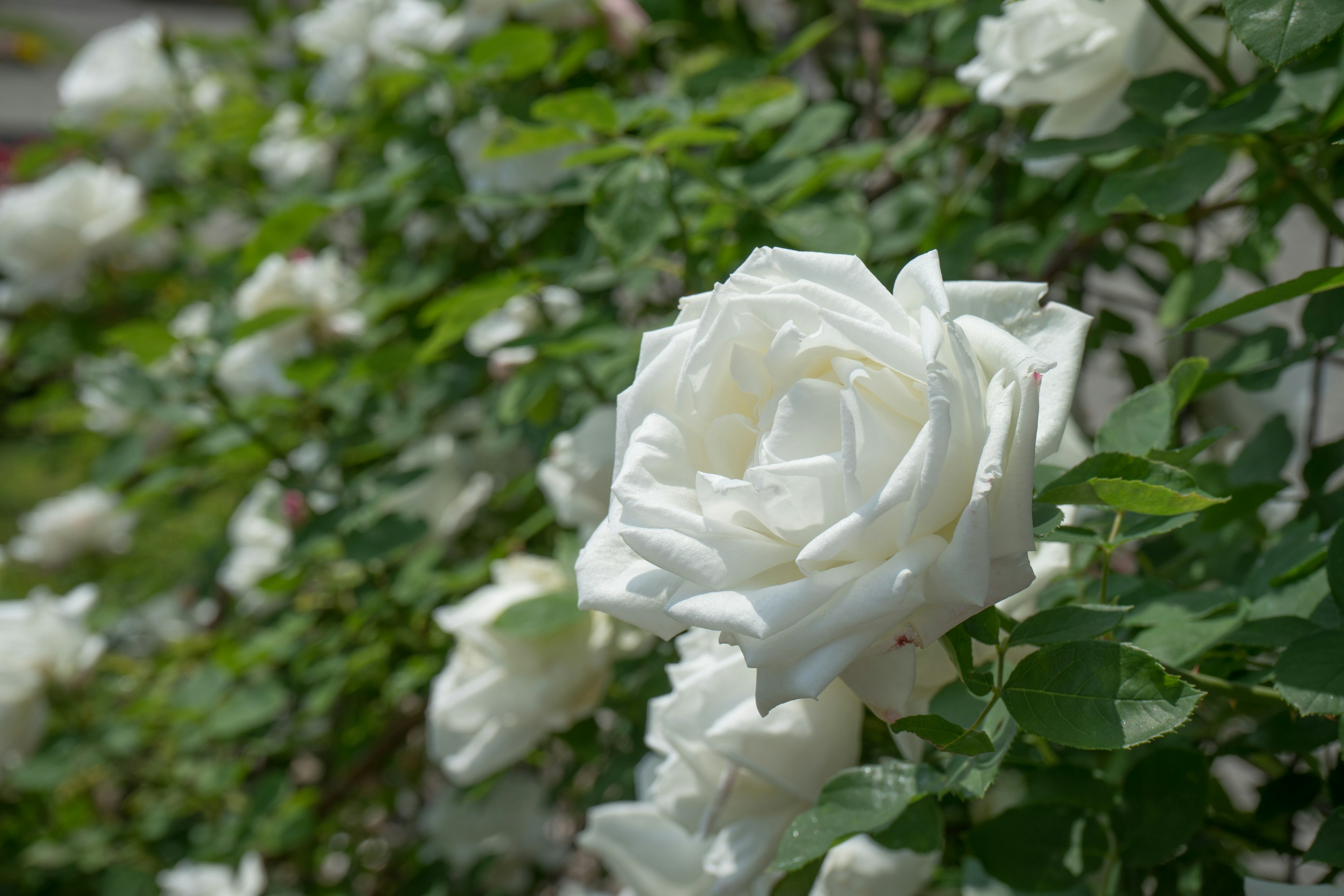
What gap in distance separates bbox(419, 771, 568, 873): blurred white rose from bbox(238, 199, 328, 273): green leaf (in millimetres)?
720

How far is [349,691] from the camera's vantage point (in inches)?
49.3

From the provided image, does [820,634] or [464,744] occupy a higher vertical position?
[820,634]

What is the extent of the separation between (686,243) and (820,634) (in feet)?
1.56

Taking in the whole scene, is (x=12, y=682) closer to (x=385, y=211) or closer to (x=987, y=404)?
(x=385, y=211)

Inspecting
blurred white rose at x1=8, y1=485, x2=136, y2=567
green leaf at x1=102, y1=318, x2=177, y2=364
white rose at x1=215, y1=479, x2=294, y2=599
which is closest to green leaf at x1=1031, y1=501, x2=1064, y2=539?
green leaf at x1=102, y1=318, x2=177, y2=364

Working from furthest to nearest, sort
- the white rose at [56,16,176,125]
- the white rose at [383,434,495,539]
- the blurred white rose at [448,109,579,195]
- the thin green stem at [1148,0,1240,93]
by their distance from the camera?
the white rose at [56,16,176,125], the white rose at [383,434,495,539], the blurred white rose at [448,109,579,195], the thin green stem at [1148,0,1240,93]

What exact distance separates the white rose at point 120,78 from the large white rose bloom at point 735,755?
174cm

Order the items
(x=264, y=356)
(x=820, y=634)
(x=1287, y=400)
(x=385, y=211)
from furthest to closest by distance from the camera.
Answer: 1. (x=264, y=356)
2. (x=385, y=211)
3. (x=1287, y=400)
4. (x=820, y=634)

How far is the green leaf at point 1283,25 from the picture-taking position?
44cm

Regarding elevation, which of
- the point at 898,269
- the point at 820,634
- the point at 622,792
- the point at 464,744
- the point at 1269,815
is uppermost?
the point at 820,634

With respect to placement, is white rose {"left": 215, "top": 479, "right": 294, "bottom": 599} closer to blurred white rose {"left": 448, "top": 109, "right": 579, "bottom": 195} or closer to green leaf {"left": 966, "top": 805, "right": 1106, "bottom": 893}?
blurred white rose {"left": 448, "top": 109, "right": 579, "bottom": 195}

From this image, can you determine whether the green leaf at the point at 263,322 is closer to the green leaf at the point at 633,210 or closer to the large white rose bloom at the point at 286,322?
the large white rose bloom at the point at 286,322

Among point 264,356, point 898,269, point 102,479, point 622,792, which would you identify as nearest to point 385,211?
point 264,356

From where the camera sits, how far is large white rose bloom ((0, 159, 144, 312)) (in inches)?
65.1
